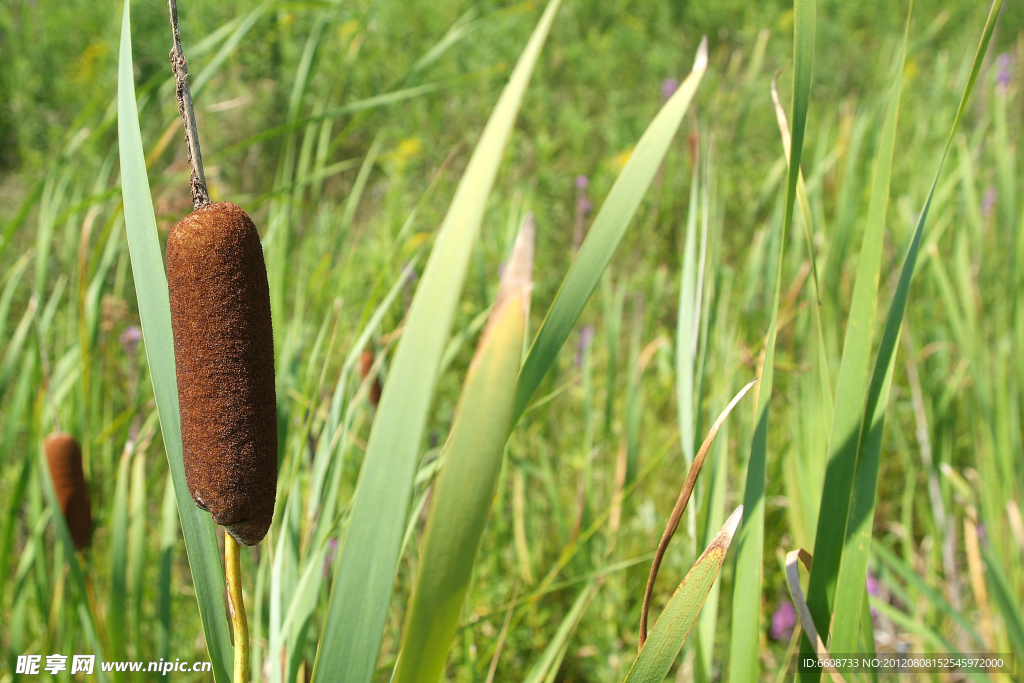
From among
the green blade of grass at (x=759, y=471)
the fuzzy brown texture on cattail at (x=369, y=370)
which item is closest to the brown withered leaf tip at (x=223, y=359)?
the green blade of grass at (x=759, y=471)

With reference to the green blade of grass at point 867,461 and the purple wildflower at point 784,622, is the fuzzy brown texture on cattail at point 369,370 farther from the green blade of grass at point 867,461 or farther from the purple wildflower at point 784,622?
the purple wildflower at point 784,622

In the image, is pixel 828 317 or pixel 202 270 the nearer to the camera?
pixel 202 270

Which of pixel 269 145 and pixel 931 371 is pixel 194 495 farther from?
pixel 269 145

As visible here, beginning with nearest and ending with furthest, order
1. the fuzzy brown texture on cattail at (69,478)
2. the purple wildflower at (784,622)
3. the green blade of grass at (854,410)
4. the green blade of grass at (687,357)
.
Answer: the green blade of grass at (854,410), the green blade of grass at (687,357), the fuzzy brown texture on cattail at (69,478), the purple wildflower at (784,622)

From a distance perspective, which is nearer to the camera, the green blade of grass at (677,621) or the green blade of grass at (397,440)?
the green blade of grass at (397,440)

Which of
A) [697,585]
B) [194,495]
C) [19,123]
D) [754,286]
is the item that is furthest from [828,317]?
[19,123]

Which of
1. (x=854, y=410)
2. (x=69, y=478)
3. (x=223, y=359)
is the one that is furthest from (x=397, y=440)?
(x=69, y=478)

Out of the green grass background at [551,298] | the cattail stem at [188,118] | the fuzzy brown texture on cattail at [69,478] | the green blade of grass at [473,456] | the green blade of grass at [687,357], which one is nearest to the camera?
the green blade of grass at [473,456]
